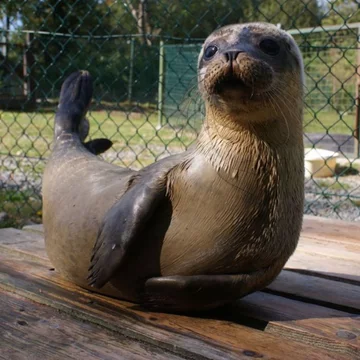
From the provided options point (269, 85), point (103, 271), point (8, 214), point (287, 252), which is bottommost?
point (8, 214)

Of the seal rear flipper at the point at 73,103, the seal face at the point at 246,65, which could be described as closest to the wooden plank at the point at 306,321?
the seal face at the point at 246,65

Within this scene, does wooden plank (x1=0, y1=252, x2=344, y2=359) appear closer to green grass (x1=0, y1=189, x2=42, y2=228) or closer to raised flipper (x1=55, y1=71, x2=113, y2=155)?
raised flipper (x1=55, y1=71, x2=113, y2=155)

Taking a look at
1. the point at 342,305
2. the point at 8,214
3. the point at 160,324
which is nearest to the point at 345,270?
the point at 342,305

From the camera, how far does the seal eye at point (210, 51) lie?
1662 mm

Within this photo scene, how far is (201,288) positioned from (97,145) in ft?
3.29

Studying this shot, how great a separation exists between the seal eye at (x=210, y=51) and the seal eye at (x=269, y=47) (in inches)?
4.7

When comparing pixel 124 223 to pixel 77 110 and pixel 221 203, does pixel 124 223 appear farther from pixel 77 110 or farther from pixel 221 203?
pixel 77 110

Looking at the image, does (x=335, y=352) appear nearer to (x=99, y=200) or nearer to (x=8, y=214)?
(x=99, y=200)

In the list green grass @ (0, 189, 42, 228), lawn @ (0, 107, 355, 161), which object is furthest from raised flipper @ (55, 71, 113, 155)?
lawn @ (0, 107, 355, 161)

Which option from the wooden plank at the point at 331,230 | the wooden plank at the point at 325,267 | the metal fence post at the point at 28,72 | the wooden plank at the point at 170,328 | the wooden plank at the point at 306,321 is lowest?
the wooden plank at the point at 170,328

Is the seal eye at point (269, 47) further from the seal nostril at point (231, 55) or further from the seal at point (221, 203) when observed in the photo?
the seal nostril at point (231, 55)

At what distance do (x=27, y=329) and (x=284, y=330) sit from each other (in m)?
0.71

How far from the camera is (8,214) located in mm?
4590

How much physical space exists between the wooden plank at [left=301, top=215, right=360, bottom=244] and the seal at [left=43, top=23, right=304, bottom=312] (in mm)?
1214
